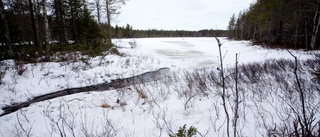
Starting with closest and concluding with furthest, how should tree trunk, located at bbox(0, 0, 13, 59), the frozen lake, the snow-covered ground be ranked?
the snow-covered ground → tree trunk, located at bbox(0, 0, 13, 59) → the frozen lake

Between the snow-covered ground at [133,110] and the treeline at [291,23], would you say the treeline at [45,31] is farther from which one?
the treeline at [291,23]

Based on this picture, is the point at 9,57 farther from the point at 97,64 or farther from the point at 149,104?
the point at 149,104

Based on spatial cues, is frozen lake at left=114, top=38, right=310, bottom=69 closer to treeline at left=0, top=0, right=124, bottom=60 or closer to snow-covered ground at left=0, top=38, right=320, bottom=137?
snow-covered ground at left=0, top=38, right=320, bottom=137

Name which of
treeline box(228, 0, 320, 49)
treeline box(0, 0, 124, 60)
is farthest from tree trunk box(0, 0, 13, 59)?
treeline box(228, 0, 320, 49)

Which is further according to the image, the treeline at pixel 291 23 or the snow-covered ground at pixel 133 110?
the snow-covered ground at pixel 133 110

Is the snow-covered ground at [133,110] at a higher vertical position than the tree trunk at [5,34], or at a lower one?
lower

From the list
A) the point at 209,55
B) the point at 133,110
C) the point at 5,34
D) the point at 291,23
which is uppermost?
the point at 291,23

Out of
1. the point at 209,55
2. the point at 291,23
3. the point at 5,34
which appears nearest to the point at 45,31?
the point at 5,34

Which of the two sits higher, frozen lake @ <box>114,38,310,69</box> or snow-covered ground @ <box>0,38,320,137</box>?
frozen lake @ <box>114,38,310,69</box>

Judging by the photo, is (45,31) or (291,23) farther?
(291,23)

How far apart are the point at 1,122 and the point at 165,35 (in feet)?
293

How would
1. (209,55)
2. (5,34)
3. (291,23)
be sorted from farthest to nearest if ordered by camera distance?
(291,23) → (209,55) → (5,34)

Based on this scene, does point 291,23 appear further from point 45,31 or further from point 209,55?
point 45,31

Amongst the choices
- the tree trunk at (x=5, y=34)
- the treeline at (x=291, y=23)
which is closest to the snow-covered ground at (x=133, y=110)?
the treeline at (x=291, y=23)
